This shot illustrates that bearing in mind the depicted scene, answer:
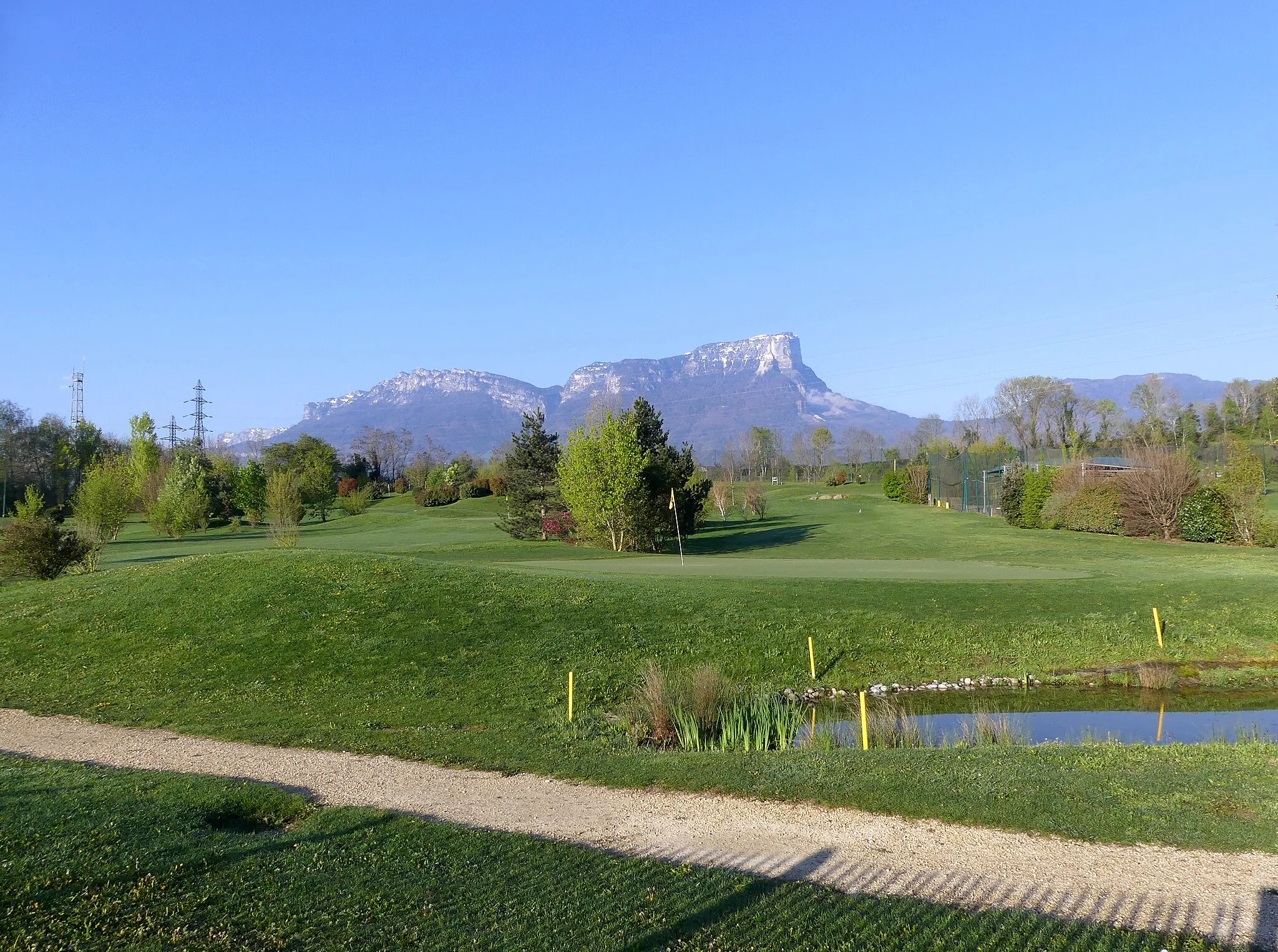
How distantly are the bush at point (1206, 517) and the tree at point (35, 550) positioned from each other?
145 ft

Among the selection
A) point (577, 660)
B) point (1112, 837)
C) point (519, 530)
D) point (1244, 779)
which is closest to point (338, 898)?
point (1112, 837)

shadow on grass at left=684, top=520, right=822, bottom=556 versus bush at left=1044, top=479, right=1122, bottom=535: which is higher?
bush at left=1044, top=479, right=1122, bottom=535

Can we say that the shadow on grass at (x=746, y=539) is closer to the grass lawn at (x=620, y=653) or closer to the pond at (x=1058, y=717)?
the grass lawn at (x=620, y=653)

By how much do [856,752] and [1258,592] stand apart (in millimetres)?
17071

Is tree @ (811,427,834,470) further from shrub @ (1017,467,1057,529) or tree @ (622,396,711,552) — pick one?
tree @ (622,396,711,552)

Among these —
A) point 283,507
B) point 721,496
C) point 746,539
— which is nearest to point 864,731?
point 746,539

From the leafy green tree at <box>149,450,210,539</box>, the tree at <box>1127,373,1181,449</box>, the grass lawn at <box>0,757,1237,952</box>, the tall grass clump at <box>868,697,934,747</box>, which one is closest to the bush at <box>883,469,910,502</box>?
the tree at <box>1127,373,1181,449</box>

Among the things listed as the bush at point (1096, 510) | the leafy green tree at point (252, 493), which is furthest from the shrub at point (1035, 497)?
the leafy green tree at point (252, 493)

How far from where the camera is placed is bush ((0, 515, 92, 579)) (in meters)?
27.2

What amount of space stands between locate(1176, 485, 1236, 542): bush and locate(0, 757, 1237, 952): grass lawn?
3985cm

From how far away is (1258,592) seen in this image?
22.8 m

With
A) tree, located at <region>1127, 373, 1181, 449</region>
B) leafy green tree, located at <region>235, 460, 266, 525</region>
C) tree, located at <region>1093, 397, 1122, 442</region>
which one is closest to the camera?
leafy green tree, located at <region>235, 460, 266, 525</region>

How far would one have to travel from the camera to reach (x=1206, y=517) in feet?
131

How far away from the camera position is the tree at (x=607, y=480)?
40656 millimetres
